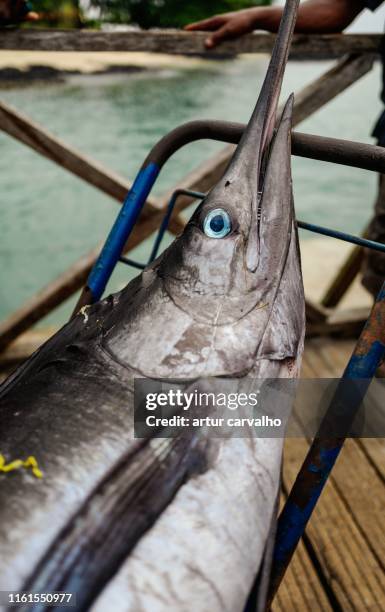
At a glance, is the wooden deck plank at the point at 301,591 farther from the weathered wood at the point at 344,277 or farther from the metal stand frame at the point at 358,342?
the weathered wood at the point at 344,277

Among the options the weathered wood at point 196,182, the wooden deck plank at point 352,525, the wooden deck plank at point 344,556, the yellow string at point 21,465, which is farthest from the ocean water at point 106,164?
the yellow string at point 21,465

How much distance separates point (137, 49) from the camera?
76.1 inches

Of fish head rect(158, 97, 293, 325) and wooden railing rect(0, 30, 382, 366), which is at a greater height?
wooden railing rect(0, 30, 382, 366)

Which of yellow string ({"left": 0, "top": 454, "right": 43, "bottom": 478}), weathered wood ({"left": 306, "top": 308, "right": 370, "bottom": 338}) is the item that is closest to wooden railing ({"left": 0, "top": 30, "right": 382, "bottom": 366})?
weathered wood ({"left": 306, "top": 308, "right": 370, "bottom": 338})

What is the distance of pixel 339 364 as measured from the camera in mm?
2697

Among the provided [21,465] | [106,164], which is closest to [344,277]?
[21,465]

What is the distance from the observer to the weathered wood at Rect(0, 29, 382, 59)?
1842 millimetres

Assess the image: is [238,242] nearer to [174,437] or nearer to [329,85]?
[174,437]

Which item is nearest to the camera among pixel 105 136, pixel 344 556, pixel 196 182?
pixel 344 556

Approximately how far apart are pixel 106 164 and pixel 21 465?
11.7m

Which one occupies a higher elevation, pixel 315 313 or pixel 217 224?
pixel 315 313

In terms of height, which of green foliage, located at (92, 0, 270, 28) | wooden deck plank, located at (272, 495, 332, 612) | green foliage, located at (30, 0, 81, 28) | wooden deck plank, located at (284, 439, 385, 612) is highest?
green foliage, located at (92, 0, 270, 28)

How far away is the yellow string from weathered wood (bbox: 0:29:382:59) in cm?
158

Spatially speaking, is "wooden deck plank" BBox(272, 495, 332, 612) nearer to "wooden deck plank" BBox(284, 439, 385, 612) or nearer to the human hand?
"wooden deck plank" BBox(284, 439, 385, 612)
